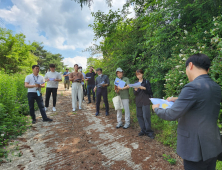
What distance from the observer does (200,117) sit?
1355 millimetres

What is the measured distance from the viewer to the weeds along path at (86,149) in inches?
104

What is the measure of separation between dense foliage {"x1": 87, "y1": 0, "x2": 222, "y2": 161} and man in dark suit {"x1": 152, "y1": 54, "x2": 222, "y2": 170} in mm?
1717

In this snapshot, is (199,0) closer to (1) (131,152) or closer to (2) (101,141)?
(1) (131,152)

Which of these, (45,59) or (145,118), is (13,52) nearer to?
(145,118)

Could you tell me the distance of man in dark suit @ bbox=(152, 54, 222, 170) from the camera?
1.33 meters

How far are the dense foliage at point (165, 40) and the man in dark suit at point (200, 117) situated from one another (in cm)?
172

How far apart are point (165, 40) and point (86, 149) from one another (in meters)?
4.35

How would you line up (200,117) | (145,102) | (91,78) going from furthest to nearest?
1. (91,78)
2. (145,102)
3. (200,117)

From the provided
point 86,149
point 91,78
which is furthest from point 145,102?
point 91,78

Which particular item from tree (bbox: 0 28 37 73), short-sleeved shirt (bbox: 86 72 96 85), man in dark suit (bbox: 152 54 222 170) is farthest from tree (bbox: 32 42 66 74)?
man in dark suit (bbox: 152 54 222 170)

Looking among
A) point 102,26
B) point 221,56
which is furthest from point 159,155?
point 102,26

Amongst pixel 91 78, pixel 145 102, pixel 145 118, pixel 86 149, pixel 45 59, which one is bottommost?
pixel 86 149

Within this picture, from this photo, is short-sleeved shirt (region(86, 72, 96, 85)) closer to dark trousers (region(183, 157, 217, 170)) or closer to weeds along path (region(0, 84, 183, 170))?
weeds along path (region(0, 84, 183, 170))

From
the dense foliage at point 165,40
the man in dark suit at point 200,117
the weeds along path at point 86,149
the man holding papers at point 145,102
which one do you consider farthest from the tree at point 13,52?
the man in dark suit at point 200,117
